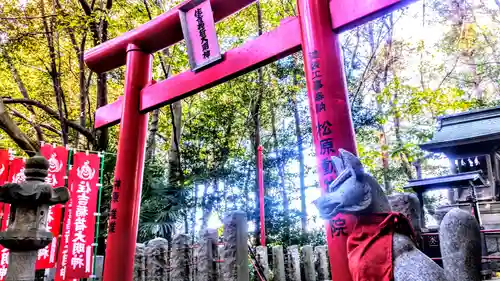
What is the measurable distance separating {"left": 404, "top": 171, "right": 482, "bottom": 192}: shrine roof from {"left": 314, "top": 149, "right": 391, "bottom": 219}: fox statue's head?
5.44m

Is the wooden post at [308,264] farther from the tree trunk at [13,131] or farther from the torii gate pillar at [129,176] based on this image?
the tree trunk at [13,131]

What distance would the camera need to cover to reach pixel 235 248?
375 centimetres

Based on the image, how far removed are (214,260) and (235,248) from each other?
49 cm

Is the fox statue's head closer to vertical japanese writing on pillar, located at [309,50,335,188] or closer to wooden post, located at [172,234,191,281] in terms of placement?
vertical japanese writing on pillar, located at [309,50,335,188]

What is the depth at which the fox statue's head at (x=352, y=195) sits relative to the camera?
176 cm

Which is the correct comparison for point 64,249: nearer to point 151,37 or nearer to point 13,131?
point 13,131

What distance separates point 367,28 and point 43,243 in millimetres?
11371

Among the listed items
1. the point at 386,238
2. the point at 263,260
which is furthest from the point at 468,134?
the point at 386,238

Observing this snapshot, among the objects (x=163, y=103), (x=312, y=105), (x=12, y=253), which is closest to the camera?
(x=312, y=105)

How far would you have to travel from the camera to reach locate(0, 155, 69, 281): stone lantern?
10.2 feet

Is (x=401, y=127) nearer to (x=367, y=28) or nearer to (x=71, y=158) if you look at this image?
(x=367, y=28)

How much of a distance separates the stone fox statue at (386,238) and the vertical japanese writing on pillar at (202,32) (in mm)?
2445

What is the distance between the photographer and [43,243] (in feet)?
10.6

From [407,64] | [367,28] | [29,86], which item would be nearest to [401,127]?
[407,64]
